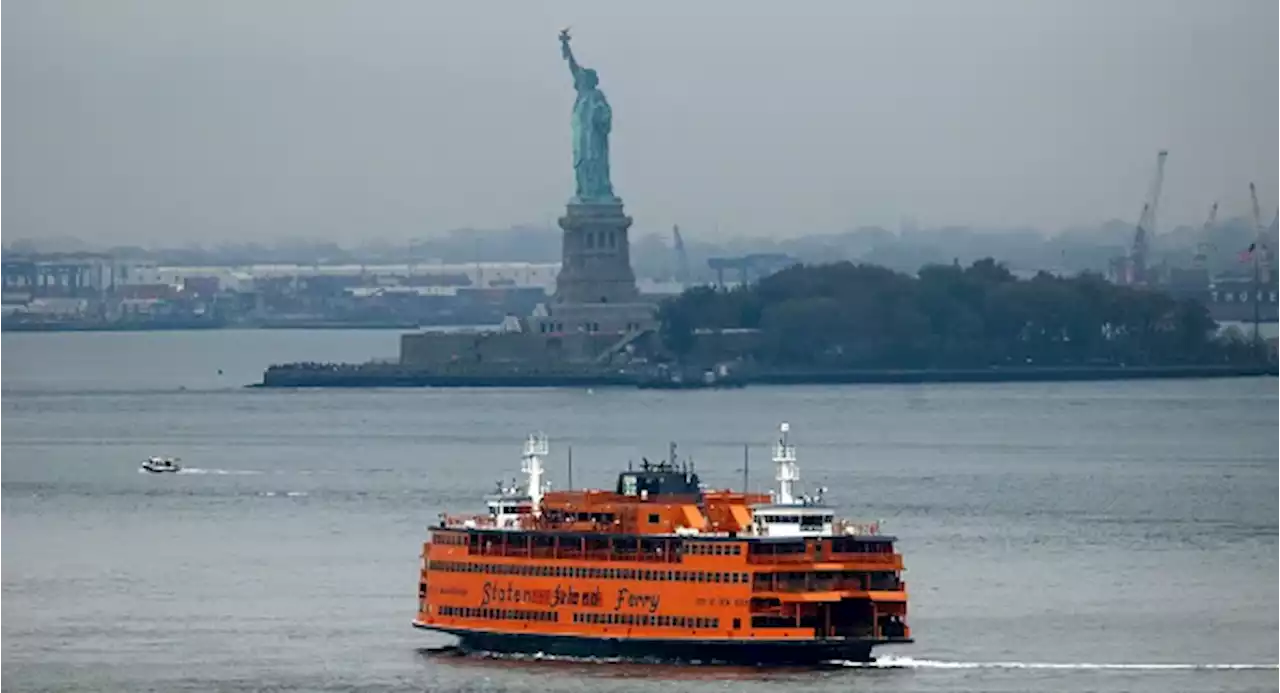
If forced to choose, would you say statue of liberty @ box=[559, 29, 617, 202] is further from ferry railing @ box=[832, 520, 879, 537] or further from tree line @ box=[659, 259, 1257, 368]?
ferry railing @ box=[832, 520, 879, 537]

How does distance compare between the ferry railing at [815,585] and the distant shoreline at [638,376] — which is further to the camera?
the distant shoreline at [638,376]

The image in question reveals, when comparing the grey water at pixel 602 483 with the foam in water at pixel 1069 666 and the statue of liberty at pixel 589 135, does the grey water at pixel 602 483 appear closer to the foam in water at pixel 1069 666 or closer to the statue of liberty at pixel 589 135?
the foam in water at pixel 1069 666

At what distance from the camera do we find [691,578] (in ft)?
145

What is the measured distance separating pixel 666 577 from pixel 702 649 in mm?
926

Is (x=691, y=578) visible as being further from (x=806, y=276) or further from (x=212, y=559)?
(x=806, y=276)

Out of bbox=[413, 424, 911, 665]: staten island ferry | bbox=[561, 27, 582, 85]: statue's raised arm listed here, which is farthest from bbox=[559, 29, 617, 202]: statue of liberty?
bbox=[413, 424, 911, 665]: staten island ferry

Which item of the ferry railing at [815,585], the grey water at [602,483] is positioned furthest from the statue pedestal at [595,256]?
the ferry railing at [815,585]

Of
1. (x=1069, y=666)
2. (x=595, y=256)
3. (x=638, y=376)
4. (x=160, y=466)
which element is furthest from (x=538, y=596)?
(x=595, y=256)

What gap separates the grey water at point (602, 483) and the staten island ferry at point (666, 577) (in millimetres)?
393

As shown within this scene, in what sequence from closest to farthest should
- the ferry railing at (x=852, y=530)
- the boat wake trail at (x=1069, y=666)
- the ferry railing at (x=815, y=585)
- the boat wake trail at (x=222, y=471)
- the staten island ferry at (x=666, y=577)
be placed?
the ferry railing at (x=815, y=585) → the staten island ferry at (x=666, y=577) → the ferry railing at (x=852, y=530) → the boat wake trail at (x=1069, y=666) → the boat wake trail at (x=222, y=471)

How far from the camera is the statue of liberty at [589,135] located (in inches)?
5994

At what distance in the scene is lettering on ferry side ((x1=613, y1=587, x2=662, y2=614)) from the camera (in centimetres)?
4472

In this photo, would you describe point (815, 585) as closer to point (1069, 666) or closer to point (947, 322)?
point (1069, 666)

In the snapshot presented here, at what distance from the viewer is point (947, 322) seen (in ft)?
527
